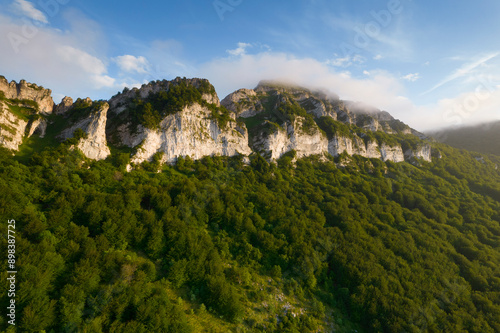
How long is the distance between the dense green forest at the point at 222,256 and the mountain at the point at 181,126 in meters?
6.48

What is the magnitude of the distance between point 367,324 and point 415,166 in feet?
324

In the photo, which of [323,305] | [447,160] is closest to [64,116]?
[323,305]

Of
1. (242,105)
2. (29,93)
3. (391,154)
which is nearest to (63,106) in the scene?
(29,93)

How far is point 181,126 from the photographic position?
210 ft

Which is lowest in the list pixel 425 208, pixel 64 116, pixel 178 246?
pixel 425 208

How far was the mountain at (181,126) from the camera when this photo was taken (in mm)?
50719

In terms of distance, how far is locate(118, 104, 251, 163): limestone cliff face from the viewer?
5856 cm

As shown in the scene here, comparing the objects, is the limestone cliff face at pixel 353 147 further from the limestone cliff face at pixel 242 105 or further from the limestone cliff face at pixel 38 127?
the limestone cliff face at pixel 38 127

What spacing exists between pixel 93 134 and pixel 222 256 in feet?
137

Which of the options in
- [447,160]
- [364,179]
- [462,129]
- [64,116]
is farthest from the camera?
[462,129]

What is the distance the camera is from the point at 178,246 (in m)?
32.8

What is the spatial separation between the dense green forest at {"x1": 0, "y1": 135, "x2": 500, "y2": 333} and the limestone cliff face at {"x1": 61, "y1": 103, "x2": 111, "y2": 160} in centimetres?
219

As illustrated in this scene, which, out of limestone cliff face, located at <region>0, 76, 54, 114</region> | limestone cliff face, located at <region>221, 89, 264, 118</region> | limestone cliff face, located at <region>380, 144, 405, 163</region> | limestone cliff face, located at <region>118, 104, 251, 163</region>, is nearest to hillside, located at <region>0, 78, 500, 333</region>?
limestone cliff face, located at <region>118, 104, 251, 163</region>

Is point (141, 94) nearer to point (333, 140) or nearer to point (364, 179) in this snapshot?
point (333, 140)
